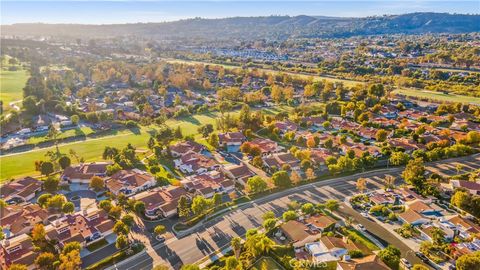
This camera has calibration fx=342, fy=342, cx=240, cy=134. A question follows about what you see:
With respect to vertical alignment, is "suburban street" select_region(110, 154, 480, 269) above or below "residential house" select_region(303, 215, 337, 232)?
below

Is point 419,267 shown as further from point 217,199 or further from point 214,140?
point 214,140

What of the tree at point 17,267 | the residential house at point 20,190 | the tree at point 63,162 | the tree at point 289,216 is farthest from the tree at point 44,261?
the tree at point 289,216

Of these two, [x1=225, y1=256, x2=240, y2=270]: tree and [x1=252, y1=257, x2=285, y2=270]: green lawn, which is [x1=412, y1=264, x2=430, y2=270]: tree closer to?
[x1=252, y1=257, x2=285, y2=270]: green lawn

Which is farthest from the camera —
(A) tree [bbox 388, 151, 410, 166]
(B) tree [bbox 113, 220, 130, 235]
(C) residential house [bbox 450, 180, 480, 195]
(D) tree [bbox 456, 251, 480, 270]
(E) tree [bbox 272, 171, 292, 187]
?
(A) tree [bbox 388, 151, 410, 166]

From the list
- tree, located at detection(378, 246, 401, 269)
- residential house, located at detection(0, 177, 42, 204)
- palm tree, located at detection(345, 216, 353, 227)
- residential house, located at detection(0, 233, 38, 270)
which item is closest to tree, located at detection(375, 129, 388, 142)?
palm tree, located at detection(345, 216, 353, 227)

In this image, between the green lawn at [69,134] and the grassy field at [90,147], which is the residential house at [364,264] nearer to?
the grassy field at [90,147]

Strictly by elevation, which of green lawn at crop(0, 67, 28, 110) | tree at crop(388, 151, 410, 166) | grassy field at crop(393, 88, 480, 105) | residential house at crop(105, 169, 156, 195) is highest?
green lawn at crop(0, 67, 28, 110)
